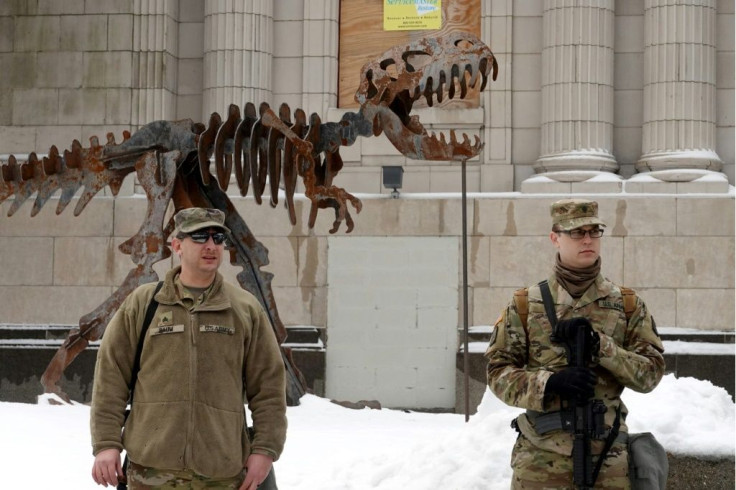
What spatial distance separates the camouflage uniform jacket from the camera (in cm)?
508

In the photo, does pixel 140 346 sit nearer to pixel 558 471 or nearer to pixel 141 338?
pixel 141 338

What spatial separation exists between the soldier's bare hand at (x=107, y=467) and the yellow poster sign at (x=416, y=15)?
48.1ft

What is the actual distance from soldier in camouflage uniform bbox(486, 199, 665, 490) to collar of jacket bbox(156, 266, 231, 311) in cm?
112

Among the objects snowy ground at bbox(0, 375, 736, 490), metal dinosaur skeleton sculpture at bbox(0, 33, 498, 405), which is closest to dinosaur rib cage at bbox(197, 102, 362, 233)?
metal dinosaur skeleton sculpture at bbox(0, 33, 498, 405)

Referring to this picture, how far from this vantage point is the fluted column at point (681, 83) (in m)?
17.9

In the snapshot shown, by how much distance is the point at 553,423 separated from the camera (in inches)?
199

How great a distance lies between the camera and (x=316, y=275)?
59.2 feet

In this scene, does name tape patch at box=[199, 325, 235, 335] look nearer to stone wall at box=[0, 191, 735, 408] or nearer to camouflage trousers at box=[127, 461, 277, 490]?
camouflage trousers at box=[127, 461, 277, 490]

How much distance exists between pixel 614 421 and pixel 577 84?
1350 centimetres

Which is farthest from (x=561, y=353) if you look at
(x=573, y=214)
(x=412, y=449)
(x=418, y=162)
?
(x=418, y=162)

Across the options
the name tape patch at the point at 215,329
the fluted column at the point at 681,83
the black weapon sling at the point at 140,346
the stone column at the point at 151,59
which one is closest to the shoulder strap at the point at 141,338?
the black weapon sling at the point at 140,346

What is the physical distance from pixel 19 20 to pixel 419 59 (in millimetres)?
6037

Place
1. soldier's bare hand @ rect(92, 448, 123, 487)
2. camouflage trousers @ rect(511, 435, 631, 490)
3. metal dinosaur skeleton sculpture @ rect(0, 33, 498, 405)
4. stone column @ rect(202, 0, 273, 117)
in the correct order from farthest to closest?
stone column @ rect(202, 0, 273, 117), metal dinosaur skeleton sculpture @ rect(0, 33, 498, 405), camouflage trousers @ rect(511, 435, 631, 490), soldier's bare hand @ rect(92, 448, 123, 487)

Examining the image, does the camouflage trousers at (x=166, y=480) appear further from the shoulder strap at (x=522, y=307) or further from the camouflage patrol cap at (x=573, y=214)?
the camouflage patrol cap at (x=573, y=214)
